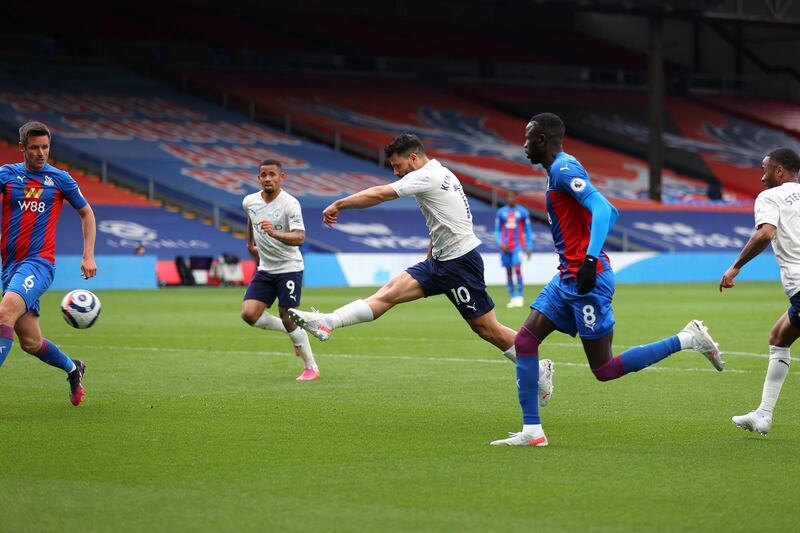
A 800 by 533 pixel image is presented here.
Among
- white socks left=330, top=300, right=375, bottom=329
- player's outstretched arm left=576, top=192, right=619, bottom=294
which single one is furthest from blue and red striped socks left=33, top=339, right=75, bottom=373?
player's outstretched arm left=576, top=192, right=619, bottom=294

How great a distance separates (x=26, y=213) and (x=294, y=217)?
12.1ft

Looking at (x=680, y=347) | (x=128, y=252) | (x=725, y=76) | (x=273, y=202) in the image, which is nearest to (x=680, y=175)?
(x=725, y=76)

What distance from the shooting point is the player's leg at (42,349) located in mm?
9945

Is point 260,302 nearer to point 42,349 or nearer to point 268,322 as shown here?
point 268,322

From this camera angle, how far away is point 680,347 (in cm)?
839

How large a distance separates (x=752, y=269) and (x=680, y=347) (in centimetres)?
3545

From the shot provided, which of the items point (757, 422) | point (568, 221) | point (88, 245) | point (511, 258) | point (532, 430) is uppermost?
point (568, 221)

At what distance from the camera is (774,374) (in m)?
8.92

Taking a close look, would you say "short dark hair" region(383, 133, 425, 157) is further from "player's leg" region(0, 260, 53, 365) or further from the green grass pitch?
"player's leg" region(0, 260, 53, 365)

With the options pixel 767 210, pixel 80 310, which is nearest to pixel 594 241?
pixel 767 210

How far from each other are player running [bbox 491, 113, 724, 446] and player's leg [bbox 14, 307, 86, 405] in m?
3.75

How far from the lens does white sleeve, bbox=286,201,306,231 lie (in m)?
13.1

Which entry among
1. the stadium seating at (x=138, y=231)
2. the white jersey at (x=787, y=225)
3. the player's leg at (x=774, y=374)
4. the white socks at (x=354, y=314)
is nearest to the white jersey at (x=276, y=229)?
the white socks at (x=354, y=314)

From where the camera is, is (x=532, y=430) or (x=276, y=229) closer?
(x=532, y=430)
